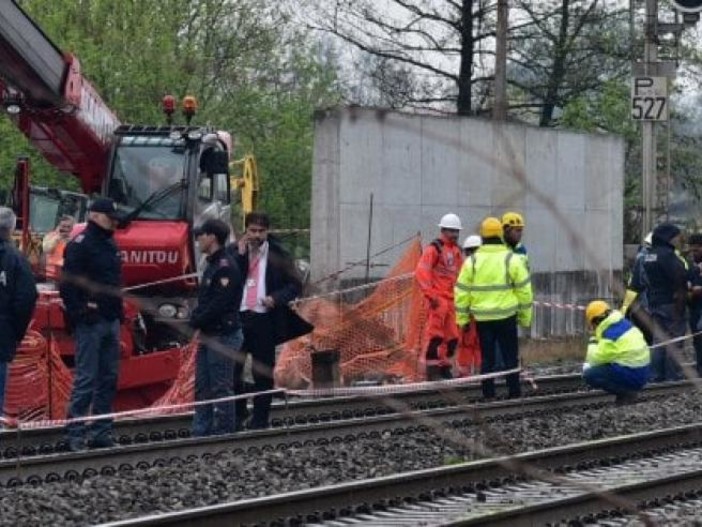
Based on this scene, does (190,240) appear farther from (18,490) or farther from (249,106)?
(249,106)

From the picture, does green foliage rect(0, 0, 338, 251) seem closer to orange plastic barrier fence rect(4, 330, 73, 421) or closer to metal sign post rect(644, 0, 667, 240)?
metal sign post rect(644, 0, 667, 240)

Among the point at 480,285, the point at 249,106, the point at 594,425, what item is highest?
the point at 249,106

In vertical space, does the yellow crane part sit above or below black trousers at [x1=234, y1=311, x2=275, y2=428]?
above

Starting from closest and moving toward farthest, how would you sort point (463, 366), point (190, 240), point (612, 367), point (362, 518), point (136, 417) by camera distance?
point (362, 518) → point (136, 417) → point (612, 367) → point (190, 240) → point (463, 366)

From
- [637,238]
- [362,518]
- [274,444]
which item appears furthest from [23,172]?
[637,238]

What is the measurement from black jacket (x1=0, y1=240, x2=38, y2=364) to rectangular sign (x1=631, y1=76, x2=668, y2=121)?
13791mm

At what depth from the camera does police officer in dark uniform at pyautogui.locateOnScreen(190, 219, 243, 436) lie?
13.1 metres

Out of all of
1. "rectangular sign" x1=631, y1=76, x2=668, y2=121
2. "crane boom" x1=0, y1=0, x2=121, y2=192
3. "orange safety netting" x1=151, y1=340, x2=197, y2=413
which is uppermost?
"rectangular sign" x1=631, y1=76, x2=668, y2=121

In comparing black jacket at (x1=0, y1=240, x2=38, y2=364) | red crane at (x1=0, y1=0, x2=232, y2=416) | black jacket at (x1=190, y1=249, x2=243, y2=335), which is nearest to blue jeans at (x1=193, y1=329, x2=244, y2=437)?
black jacket at (x1=190, y1=249, x2=243, y2=335)

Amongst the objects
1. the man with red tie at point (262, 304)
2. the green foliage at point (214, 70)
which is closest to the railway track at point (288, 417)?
the man with red tie at point (262, 304)

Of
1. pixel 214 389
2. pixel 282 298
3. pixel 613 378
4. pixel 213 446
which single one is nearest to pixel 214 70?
pixel 613 378

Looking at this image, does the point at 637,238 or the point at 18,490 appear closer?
the point at 18,490

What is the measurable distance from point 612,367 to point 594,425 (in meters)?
1.41

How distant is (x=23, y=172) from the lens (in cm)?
1806
